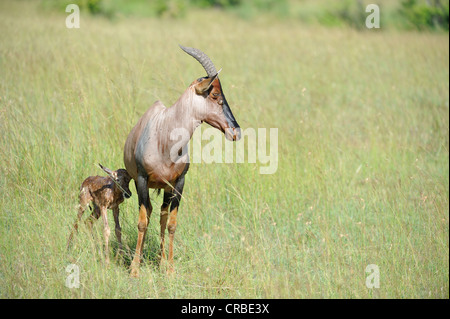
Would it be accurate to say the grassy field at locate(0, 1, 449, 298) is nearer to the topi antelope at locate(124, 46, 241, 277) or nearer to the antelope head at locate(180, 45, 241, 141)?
the topi antelope at locate(124, 46, 241, 277)

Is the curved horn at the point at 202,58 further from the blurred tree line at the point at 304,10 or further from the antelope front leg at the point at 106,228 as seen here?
the blurred tree line at the point at 304,10

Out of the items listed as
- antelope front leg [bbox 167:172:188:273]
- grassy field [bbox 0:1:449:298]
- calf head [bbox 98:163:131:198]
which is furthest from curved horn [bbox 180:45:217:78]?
grassy field [bbox 0:1:449:298]

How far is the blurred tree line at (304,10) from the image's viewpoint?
17438mm

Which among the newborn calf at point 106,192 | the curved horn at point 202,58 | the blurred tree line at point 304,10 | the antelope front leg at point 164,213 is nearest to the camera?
the curved horn at point 202,58

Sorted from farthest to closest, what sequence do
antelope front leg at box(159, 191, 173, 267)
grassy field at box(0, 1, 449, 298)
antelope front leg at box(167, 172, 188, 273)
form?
grassy field at box(0, 1, 449, 298) → antelope front leg at box(159, 191, 173, 267) → antelope front leg at box(167, 172, 188, 273)

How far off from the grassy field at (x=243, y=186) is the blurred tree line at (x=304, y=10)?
6.76m

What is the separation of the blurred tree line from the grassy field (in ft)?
22.2

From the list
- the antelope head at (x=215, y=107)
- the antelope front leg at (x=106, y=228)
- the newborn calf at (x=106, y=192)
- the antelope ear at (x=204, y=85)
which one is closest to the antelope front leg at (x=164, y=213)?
the newborn calf at (x=106, y=192)

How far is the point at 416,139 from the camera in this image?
8.70 metres

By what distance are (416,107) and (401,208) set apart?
172 inches

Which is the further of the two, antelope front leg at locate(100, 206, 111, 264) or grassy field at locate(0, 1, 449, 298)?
grassy field at locate(0, 1, 449, 298)

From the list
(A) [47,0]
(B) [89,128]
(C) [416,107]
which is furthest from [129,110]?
(A) [47,0]

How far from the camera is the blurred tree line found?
57.2 feet
